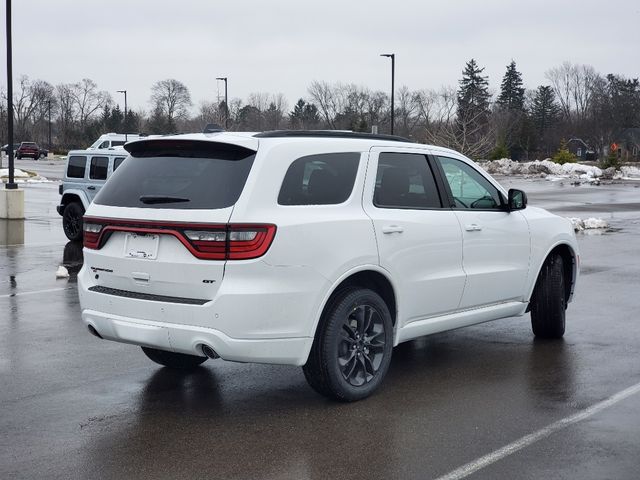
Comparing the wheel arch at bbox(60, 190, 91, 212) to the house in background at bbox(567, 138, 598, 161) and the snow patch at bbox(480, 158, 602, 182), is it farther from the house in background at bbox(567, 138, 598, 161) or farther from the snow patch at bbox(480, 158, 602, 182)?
the house in background at bbox(567, 138, 598, 161)

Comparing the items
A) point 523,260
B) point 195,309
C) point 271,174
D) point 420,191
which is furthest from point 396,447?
point 523,260

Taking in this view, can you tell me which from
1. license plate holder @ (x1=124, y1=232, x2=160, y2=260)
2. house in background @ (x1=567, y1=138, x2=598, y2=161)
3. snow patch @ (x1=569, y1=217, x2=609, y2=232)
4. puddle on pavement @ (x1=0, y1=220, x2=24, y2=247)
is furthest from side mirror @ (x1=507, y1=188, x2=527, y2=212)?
house in background @ (x1=567, y1=138, x2=598, y2=161)

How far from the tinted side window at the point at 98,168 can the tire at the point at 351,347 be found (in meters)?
12.6

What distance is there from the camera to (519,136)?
102000mm

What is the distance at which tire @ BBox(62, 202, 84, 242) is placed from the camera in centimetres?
1795

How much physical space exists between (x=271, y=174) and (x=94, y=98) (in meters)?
147

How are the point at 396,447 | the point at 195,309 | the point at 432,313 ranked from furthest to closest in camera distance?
1. the point at 432,313
2. the point at 195,309
3. the point at 396,447

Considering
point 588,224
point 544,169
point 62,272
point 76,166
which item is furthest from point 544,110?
point 62,272

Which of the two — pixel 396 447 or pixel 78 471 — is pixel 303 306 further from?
pixel 78 471

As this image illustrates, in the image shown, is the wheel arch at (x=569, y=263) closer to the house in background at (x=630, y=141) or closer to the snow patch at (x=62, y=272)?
the snow patch at (x=62, y=272)

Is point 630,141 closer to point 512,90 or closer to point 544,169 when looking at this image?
point 512,90

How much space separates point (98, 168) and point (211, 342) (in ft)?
43.2

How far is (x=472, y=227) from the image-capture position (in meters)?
7.40

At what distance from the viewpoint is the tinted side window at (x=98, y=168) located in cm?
1809
